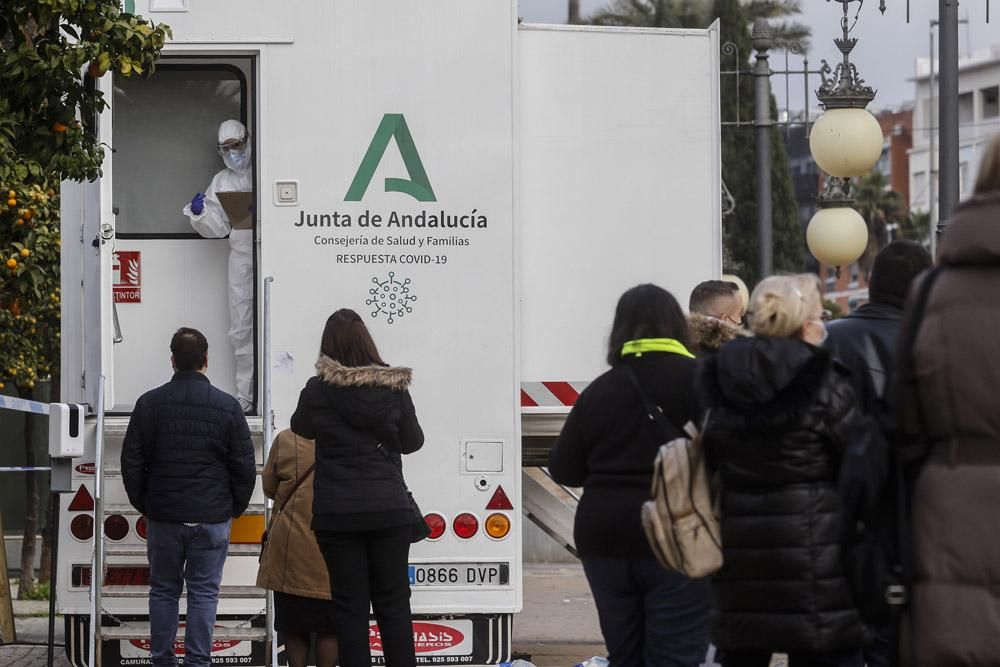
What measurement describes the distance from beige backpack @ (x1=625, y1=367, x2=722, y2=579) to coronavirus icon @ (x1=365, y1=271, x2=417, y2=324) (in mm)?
2870

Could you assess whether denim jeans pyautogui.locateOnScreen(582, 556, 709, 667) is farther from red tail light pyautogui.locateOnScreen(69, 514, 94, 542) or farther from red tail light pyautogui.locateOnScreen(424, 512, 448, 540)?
red tail light pyautogui.locateOnScreen(69, 514, 94, 542)

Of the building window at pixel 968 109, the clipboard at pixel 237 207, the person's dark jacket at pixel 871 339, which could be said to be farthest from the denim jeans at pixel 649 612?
the building window at pixel 968 109

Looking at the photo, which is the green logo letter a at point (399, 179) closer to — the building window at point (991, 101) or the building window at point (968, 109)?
the building window at point (991, 101)

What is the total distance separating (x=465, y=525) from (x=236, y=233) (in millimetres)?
2066

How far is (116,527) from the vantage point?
7.77 m

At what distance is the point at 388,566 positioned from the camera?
673cm

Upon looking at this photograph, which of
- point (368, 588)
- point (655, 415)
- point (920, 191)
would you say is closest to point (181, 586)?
point (368, 588)

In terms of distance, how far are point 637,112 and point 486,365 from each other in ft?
4.98

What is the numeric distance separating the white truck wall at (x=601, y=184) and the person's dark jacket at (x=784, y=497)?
3.22 meters

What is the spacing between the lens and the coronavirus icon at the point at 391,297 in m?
7.56

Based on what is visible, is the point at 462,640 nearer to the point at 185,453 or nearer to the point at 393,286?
the point at 185,453

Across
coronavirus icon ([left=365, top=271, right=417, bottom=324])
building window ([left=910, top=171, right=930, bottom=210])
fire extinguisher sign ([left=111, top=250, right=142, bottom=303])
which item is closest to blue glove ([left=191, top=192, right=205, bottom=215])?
fire extinguisher sign ([left=111, top=250, right=142, bottom=303])

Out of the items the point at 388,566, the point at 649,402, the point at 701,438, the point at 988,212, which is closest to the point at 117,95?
the point at 388,566

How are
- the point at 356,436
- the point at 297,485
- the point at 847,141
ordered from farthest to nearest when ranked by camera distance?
1. the point at 847,141
2. the point at 297,485
3. the point at 356,436
